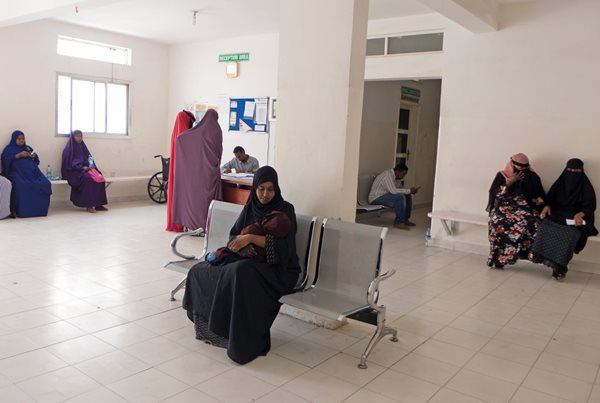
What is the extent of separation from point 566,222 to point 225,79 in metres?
5.88

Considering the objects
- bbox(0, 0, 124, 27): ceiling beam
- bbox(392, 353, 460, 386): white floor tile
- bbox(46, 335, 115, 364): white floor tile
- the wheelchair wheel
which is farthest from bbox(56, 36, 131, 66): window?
bbox(392, 353, 460, 386): white floor tile

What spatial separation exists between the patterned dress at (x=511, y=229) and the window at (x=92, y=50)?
22.2 feet

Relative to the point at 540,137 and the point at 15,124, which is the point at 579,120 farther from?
the point at 15,124

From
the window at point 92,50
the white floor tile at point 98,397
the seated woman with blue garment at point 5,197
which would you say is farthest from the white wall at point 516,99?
the seated woman with blue garment at point 5,197

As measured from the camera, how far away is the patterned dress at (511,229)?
17.7 feet

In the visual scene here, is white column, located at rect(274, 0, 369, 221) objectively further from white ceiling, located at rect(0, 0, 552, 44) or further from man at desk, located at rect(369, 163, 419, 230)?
man at desk, located at rect(369, 163, 419, 230)

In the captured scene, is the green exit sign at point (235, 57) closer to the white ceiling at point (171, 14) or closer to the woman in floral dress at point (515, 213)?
the white ceiling at point (171, 14)

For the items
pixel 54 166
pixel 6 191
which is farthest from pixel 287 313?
pixel 54 166

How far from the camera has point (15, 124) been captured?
755 cm

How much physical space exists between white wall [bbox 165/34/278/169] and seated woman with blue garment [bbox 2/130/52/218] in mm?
2822

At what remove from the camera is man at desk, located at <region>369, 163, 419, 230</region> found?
7.79 metres

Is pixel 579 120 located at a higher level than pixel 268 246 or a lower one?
higher

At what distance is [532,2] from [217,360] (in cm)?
517

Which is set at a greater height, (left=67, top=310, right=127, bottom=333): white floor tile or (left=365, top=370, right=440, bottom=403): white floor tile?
(left=67, top=310, right=127, bottom=333): white floor tile
